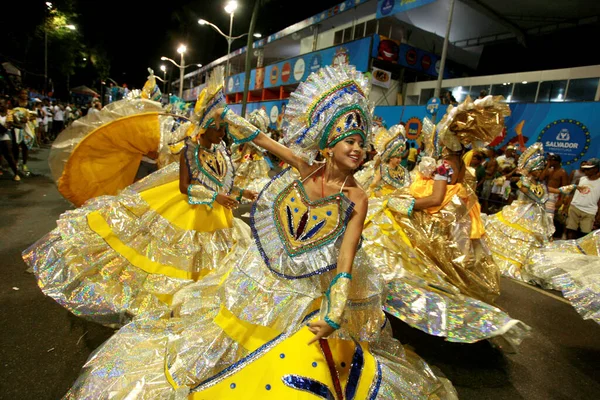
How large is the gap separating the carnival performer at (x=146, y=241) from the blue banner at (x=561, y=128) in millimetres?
9797

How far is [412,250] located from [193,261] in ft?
6.56

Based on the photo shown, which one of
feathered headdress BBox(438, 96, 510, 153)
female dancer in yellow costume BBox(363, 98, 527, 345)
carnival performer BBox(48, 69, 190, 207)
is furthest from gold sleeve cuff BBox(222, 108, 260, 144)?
feathered headdress BBox(438, 96, 510, 153)

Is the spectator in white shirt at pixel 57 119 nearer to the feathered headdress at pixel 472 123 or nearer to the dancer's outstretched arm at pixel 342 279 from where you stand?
the feathered headdress at pixel 472 123

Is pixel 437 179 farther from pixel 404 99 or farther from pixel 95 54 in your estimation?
pixel 95 54

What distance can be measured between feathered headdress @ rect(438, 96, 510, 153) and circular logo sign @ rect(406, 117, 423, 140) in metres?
10.3

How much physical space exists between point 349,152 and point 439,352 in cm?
242

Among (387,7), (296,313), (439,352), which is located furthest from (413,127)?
(296,313)

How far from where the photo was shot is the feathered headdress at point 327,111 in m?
1.81

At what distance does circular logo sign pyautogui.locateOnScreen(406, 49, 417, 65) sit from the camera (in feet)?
63.4

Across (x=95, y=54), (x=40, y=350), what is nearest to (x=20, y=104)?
→ (x=40, y=350)

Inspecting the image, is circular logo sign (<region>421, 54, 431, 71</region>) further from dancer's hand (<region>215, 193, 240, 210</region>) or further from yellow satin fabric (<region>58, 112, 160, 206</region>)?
dancer's hand (<region>215, 193, 240, 210</region>)

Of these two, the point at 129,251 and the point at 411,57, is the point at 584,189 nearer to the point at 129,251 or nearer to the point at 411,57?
the point at 129,251

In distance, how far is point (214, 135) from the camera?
3227 millimetres

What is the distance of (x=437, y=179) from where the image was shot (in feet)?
11.6
